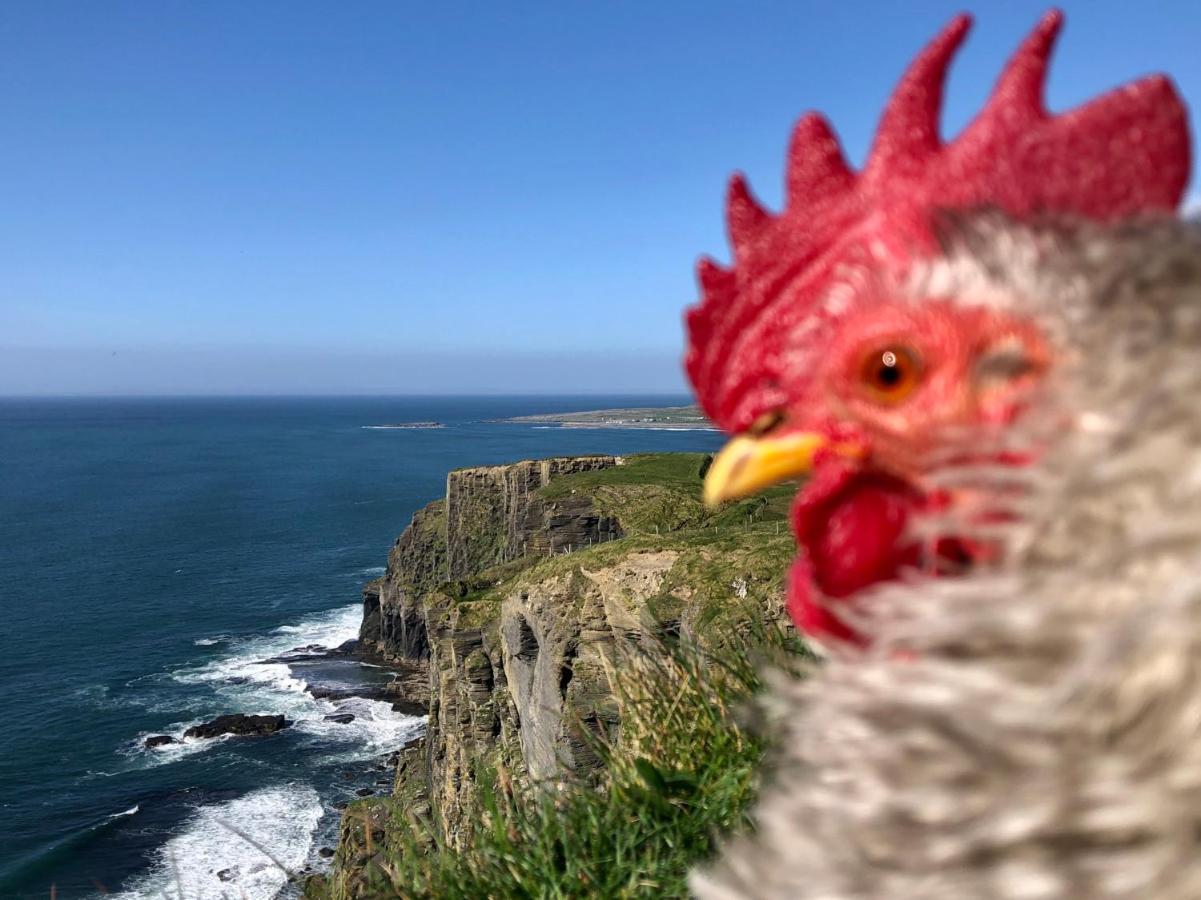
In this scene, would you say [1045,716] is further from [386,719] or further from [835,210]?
[386,719]

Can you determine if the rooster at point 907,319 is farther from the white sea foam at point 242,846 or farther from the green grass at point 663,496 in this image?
the white sea foam at point 242,846

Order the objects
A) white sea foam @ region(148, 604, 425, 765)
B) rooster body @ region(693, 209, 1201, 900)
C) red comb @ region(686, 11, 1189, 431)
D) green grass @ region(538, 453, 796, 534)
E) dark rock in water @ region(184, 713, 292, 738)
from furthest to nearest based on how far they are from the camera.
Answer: dark rock in water @ region(184, 713, 292, 738) → white sea foam @ region(148, 604, 425, 765) → green grass @ region(538, 453, 796, 534) → red comb @ region(686, 11, 1189, 431) → rooster body @ region(693, 209, 1201, 900)

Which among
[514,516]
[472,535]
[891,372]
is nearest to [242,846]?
[514,516]

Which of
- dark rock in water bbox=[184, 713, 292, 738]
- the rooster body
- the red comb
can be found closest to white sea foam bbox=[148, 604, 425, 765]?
dark rock in water bbox=[184, 713, 292, 738]

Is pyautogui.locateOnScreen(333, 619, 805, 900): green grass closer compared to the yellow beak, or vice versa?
the yellow beak

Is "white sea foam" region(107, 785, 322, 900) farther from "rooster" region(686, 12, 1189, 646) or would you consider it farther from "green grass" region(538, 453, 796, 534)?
"rooster" region(686, 12, 1189, 646)

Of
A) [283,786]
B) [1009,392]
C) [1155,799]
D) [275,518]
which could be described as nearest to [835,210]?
[1009,392]

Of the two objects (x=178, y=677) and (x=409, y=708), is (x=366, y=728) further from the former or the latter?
(x=178, y=677)
